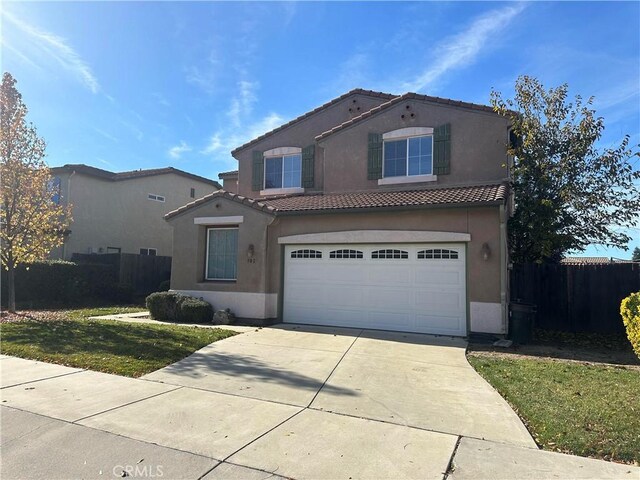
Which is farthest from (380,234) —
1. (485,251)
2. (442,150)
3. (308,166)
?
(308,166)

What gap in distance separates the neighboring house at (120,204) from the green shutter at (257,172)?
832 centimetres

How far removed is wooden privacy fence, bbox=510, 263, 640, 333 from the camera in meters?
12.0

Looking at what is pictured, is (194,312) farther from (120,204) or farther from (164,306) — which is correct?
(120,204)

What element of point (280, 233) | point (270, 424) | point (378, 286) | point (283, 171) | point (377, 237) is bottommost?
point (270, 424)

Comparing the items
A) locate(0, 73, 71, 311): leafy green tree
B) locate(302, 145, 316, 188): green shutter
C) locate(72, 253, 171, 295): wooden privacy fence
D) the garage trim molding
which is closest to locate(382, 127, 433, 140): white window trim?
locate(302, 145, 316, 188): green shutter

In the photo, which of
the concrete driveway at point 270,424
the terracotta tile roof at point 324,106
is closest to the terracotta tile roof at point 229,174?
the terracotta tile roof at point 324,106

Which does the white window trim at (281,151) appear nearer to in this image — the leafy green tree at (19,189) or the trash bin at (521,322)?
the leafy green tree at (19,189)

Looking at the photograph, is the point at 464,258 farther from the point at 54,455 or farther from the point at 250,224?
the point at 54,455

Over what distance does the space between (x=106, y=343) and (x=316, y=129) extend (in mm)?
11859

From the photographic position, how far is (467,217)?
36.4 feet

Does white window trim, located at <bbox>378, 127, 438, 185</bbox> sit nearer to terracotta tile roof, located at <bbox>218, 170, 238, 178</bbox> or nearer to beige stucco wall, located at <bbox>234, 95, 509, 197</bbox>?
beige stucco wall, located at <bbox>234, 95, 509, 197</bbox>

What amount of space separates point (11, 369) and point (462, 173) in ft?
41.4

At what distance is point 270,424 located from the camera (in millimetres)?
4902

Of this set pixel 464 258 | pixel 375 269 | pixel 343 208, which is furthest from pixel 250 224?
pixel 464 258
